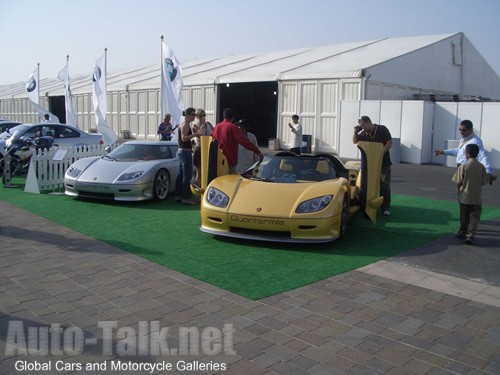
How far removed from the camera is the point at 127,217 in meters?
8.34

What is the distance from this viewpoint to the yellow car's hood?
6406 mm

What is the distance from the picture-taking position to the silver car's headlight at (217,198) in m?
6.72

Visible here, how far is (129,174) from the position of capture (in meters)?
9.44

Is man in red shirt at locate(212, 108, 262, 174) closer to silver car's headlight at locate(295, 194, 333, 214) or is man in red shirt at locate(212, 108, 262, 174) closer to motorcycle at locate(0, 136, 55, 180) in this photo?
silver car's headlight at locate(295, 194, 333, 214)

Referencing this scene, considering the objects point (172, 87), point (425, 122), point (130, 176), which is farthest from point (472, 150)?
point (425, 122)

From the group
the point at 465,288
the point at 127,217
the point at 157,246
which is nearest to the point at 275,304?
the point at 465,288

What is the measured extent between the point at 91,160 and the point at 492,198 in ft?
27.7

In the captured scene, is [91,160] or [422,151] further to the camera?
[422,151]

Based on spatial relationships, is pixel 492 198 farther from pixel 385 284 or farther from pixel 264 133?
pixel 264 133

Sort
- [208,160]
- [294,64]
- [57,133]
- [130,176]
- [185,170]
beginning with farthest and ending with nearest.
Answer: [294,64]
[57,133]
[185,170]
[130,176]
[208,160]

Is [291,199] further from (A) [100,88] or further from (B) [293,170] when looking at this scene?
(A) [100,88]

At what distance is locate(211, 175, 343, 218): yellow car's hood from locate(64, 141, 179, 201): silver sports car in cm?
273

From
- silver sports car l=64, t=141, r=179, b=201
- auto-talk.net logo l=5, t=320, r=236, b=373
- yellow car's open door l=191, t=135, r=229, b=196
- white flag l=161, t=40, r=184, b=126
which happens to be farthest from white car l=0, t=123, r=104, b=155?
auto-talk.net logo l=5, t=320, r=236, b=373

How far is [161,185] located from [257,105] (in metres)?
20.6
